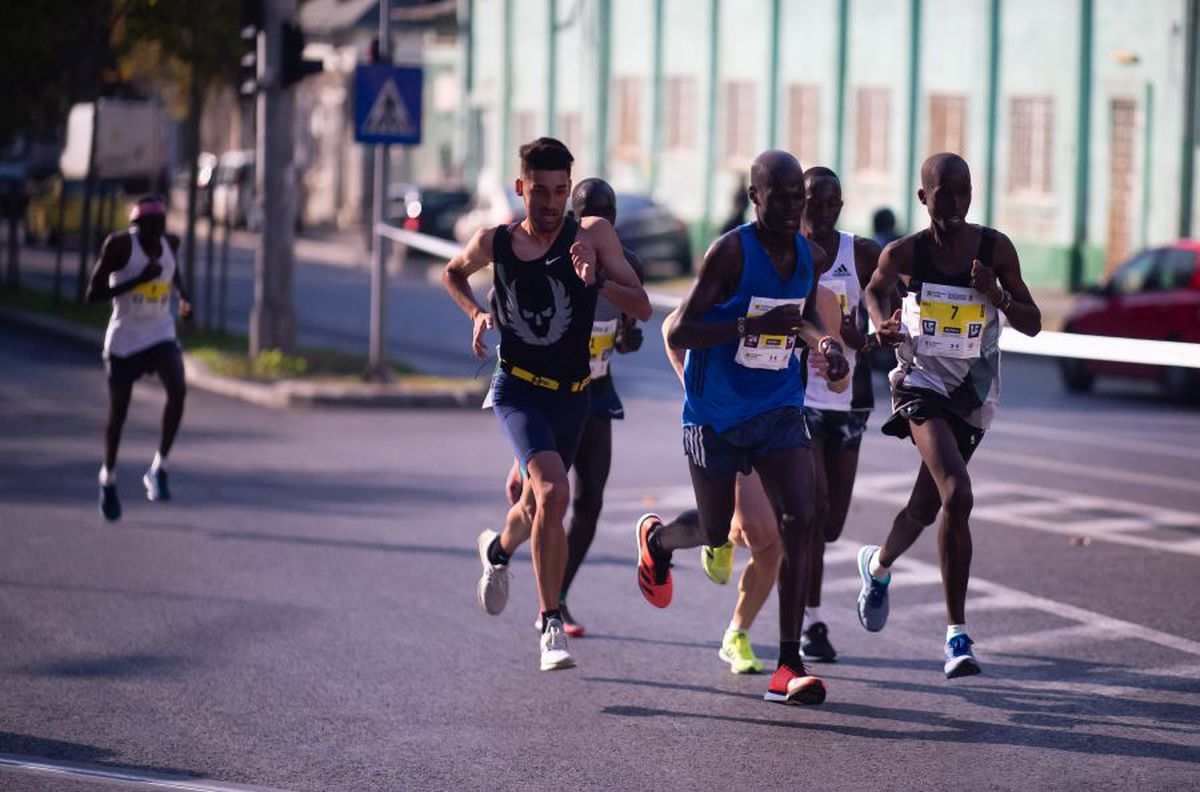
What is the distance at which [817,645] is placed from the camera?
29.0 ft

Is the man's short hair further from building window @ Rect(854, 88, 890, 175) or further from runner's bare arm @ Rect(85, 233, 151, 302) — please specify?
building window @ Rect(854, 88, 890, 175)

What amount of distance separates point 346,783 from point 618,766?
855 millimetres

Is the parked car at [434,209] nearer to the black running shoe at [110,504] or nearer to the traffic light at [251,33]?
the traffic light at [251,33]

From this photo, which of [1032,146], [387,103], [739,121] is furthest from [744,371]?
[739,121]

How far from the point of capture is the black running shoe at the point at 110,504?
40.4 ft

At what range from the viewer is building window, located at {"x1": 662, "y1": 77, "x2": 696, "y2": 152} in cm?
4450

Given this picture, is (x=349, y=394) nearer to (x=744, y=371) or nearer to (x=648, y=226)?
(x=744, y=371)

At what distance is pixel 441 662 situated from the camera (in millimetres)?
8727

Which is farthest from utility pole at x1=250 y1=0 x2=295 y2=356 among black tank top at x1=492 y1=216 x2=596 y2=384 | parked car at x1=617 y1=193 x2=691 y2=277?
parked car at x1=617 y1=193 x2=691 y2=277

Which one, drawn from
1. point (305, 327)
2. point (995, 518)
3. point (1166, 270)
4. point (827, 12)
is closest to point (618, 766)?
point (995, 518)

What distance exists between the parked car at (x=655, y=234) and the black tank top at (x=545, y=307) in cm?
2894

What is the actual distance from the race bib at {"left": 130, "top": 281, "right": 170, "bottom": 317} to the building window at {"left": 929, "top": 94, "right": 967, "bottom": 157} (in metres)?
24.7

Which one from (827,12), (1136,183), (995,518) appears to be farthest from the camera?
(827,12)

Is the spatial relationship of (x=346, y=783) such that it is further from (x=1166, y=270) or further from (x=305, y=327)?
(x=305, y=327)
